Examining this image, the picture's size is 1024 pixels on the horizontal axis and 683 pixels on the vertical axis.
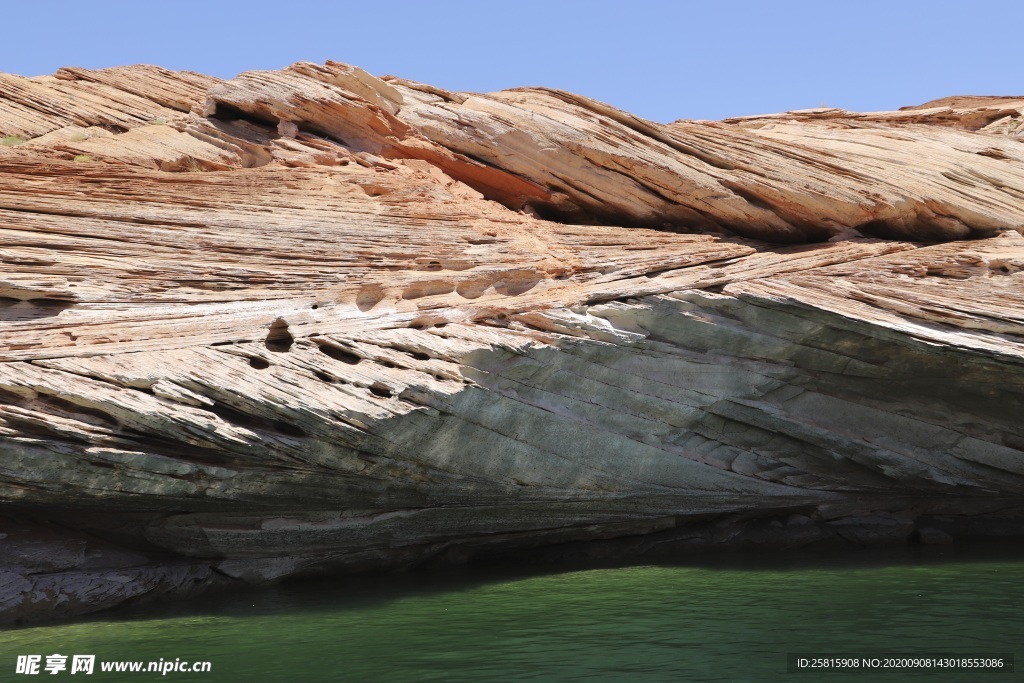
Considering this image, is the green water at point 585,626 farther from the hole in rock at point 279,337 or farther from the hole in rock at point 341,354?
the hole in rock at point 279,337

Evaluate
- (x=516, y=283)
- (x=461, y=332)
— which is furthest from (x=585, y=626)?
(x=516, y=283)

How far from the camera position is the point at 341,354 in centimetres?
1634

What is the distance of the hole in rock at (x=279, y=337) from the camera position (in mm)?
16094

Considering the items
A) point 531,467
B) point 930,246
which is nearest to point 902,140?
point 930,246

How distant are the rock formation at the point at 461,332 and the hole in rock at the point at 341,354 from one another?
36 mm

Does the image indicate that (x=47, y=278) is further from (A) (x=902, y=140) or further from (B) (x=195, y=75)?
(A) (x=902, y=140)

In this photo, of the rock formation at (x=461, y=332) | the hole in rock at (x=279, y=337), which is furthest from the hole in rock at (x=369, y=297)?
the hole in rock at (x=279, y=337)

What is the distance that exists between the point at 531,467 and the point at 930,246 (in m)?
8.55

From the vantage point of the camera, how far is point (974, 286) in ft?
58.7

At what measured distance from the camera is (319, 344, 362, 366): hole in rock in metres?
16.2

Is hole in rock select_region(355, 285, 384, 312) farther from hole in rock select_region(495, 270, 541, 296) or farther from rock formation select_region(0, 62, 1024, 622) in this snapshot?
hole in rock select_region(495, 270, 541, 296)

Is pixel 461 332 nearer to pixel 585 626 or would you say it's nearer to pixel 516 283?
pixel 516 283

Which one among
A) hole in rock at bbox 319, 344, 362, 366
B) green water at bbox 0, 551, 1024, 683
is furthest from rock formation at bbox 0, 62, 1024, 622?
green water at bbox 0, 551, 1024, 683

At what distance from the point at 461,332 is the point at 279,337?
290cm
